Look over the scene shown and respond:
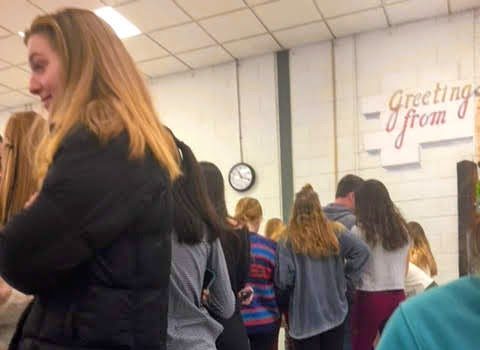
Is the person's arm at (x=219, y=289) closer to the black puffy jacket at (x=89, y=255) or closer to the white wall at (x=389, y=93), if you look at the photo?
the black puffy jacket at (x=89, y=255)

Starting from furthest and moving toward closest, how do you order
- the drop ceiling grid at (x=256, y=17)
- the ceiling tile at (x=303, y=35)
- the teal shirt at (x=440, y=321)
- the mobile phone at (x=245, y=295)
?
the ceiling tile at (x=303, y=35) < the drop ceiling grid at (x=256, y=17) < the mobile phone at (x=245, y=295) < the teal shirt at (x=440, y=321)

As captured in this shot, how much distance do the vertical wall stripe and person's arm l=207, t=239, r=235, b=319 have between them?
11.1ft

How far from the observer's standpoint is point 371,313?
3.05 meters

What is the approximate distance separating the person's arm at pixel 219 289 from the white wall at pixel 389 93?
317 cm

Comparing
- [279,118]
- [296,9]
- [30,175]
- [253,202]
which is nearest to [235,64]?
[279,118]

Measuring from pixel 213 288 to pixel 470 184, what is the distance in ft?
3.12

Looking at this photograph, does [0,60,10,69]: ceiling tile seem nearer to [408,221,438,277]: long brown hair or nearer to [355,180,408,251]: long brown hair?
[355,180,408,251]: long brown hair

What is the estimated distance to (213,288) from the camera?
56.6 inches

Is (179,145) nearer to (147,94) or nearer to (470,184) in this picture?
(147,94)

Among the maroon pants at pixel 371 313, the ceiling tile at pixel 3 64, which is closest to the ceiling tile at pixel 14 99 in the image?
the ceiling tile at pixel 3 64

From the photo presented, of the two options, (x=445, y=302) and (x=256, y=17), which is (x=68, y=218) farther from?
(x=256, y=17)

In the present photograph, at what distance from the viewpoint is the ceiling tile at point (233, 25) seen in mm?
4176

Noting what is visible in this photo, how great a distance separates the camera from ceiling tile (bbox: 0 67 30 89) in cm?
496

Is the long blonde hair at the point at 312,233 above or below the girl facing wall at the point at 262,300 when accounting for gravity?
above
